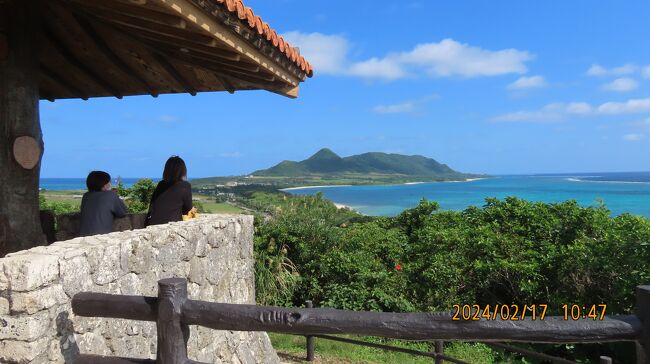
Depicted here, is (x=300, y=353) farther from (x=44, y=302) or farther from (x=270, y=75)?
(x=44, y=302)

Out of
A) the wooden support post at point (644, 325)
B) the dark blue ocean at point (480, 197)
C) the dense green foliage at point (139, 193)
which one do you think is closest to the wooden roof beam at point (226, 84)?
the wooden support post at point (644, 325)

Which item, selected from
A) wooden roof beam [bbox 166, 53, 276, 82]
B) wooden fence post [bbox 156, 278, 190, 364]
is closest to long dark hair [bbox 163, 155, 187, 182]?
wooden roof beam [bbox 166, 53, 276, 82]

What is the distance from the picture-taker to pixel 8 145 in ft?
12.8

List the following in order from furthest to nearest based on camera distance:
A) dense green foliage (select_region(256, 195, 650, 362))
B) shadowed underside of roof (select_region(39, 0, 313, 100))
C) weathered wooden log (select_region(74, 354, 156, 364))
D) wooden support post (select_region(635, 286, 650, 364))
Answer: dense green foliage (select_region(256, 195, 650, 362)) < shadowed underside of roof (select_region(39, 0, 313, 100)) < weathered wooden log (select_region(74, 354, 156, 364)) < wooden support post (select_region(635, 286, 650, 364))

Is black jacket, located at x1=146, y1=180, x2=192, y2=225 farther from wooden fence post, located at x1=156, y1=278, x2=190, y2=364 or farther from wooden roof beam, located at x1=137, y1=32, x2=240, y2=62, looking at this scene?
wooden fence post, located at x1=156, y1=278, x2=190, y2=364

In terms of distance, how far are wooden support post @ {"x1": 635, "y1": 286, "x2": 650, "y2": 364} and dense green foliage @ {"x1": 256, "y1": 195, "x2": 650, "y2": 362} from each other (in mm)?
6006

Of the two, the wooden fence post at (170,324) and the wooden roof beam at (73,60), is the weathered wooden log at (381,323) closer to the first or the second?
the wooden fence post at (170,324)

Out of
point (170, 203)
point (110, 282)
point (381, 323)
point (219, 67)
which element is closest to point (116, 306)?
point (110, 282)

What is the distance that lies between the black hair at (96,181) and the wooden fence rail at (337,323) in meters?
2.34

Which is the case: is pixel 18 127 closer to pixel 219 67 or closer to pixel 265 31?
pixel 219 67

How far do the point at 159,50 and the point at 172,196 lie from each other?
4.72ft

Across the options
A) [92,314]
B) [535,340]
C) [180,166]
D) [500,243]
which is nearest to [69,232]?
[180,166]

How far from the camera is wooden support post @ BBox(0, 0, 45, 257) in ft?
12.8

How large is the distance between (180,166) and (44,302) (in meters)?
2.73
